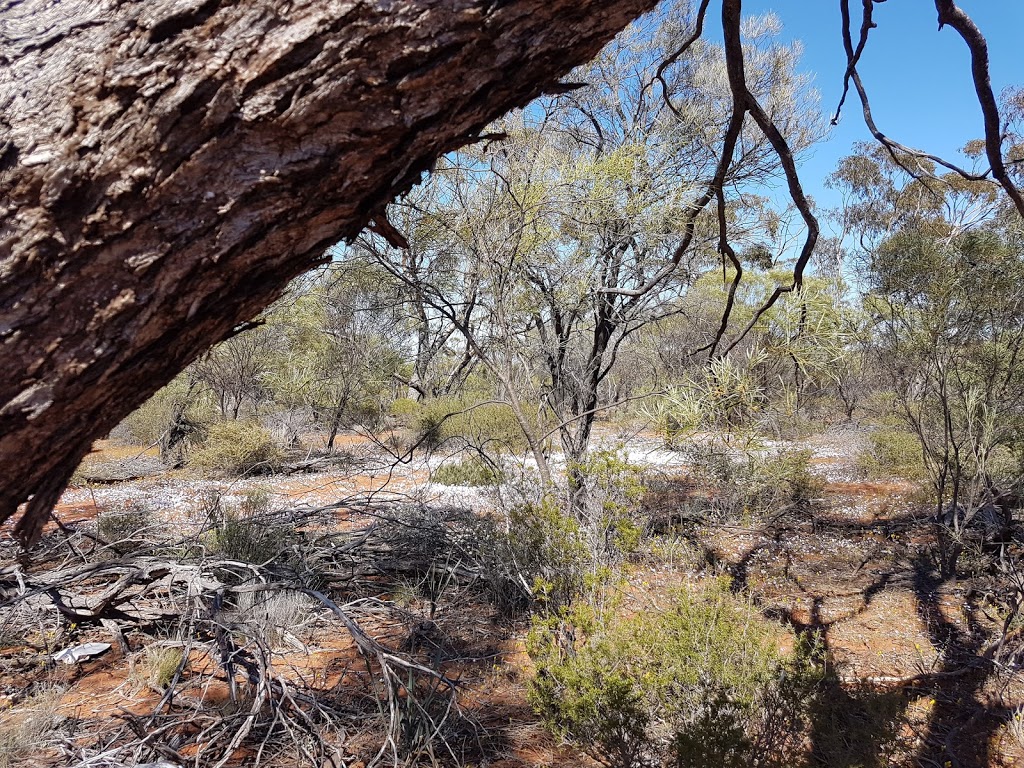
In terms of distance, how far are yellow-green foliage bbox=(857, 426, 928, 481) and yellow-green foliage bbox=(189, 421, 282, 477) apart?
9.11 m

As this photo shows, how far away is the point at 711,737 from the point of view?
2193mm

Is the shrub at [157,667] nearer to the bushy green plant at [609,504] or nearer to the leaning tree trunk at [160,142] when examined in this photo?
the bushy green plant at [609,504]

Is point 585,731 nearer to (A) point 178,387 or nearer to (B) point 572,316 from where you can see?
(B) point 572,316

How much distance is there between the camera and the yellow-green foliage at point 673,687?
2287mm

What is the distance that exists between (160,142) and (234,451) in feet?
34.4

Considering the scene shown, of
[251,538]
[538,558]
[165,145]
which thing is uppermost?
[165,145]

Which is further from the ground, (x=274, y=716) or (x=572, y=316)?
(x=572, y=316)

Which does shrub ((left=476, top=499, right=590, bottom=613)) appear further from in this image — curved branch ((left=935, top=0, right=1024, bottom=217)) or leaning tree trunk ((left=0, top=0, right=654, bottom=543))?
leaning tree trunk ((left=0, top=0, right=654, bottom=543))

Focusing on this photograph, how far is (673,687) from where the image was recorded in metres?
2.45

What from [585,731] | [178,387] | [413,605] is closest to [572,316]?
[413,605]

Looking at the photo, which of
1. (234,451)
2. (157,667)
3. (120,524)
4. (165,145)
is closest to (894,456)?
(157,667)

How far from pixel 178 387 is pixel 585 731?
456 inches

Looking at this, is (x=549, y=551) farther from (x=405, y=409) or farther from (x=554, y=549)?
(x=405, y=409)

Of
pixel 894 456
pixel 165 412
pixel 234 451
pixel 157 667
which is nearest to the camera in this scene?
pixel 157 667
